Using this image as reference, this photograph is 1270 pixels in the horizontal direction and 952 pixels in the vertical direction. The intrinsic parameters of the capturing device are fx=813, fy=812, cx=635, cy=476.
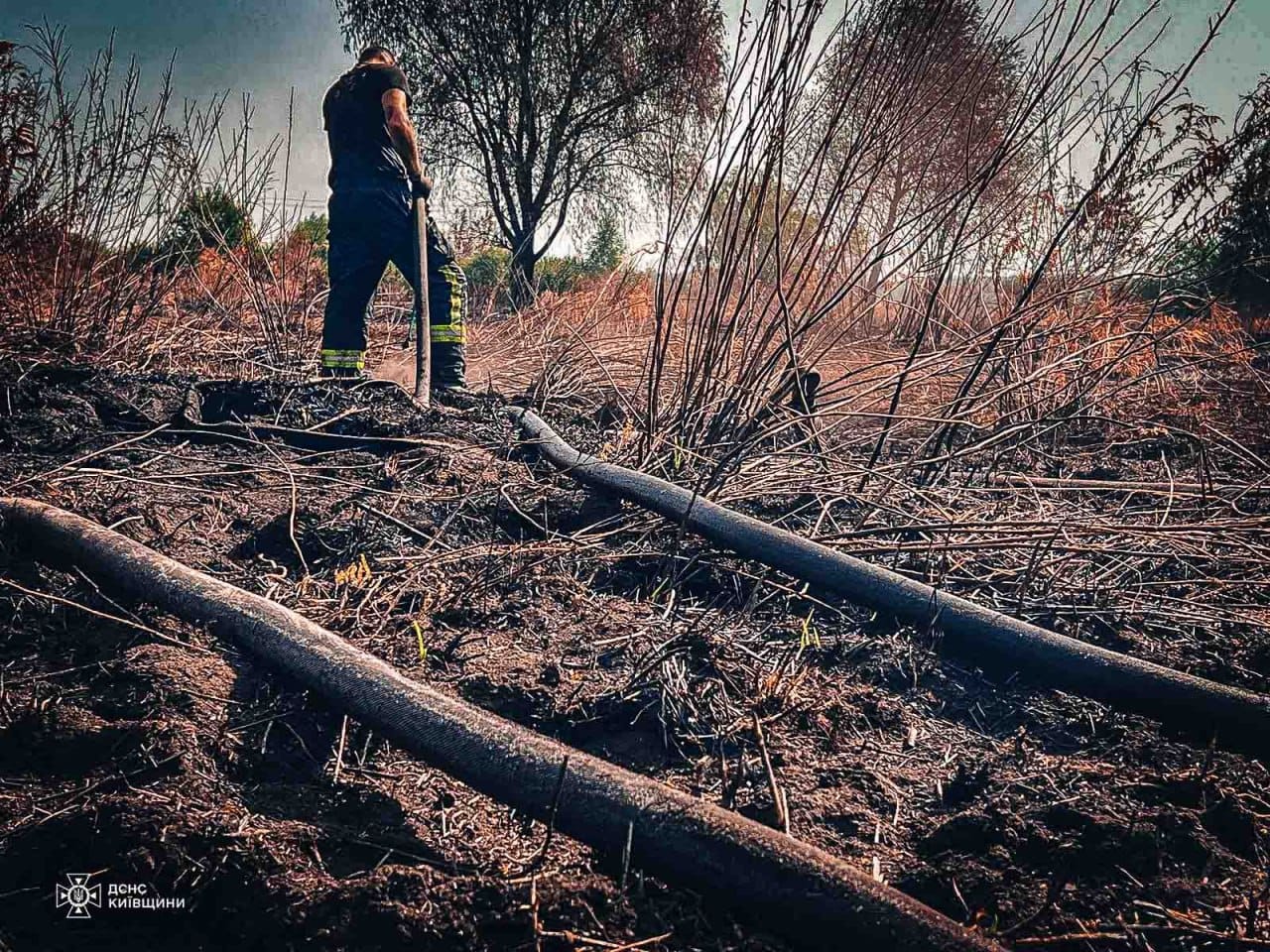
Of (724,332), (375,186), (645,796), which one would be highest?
(375,186)

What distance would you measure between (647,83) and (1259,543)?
14.4m

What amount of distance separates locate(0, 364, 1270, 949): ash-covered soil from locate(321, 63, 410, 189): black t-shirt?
2593mm

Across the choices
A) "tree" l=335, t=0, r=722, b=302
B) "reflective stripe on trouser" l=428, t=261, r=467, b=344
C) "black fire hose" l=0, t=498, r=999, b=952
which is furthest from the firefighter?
"tree" l=335, t=0, r=722, b=302

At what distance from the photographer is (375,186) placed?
4.62 m

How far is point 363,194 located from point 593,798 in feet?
13.9

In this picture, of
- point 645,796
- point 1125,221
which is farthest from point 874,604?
point 1125,221

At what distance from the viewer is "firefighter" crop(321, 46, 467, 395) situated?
4.62 m

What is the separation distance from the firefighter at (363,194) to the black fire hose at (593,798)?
3.02 m

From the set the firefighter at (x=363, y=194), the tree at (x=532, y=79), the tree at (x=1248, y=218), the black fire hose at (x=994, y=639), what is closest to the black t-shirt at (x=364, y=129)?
the firefighter at (x=363, y=194)

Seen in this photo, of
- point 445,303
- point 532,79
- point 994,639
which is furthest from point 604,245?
point 994,639

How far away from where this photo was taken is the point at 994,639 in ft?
6.26

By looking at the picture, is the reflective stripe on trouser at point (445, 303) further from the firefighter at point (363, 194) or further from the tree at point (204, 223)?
the tree at point (204, 223)

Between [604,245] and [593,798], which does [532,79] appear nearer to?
[604,245]

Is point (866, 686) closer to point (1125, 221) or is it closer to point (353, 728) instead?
point (353, 728)
